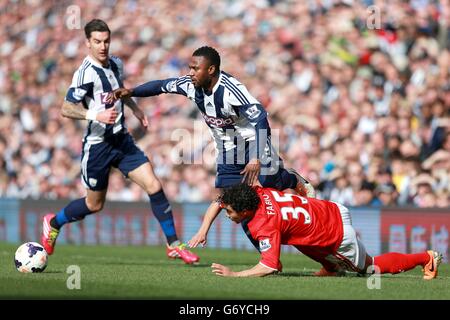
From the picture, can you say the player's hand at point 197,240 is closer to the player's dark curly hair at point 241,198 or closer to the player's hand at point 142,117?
the player's dark curly hair at point 241,198

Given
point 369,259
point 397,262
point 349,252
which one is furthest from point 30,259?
point 397,262

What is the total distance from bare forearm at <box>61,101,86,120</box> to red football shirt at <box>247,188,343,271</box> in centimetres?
286

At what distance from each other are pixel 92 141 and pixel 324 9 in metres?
8.35

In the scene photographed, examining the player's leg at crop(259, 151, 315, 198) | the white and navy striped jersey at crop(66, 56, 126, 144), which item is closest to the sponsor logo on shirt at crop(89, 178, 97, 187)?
the white and navy striped jersey at crop(66, 56, 126, 144)

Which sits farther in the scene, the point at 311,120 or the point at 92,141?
the point at 311,120

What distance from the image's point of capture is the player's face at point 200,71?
426 inches

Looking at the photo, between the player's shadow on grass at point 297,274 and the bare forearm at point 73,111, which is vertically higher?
the bare forearm at point 73,111

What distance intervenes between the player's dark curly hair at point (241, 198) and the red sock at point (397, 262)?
57.0 inches

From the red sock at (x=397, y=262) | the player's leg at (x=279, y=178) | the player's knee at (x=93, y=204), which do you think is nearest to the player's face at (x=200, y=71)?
the player's leg at (x=279, y=178)

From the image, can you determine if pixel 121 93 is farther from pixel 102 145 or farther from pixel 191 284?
pixel 191 284

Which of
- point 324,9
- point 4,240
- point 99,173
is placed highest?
point 324,9
